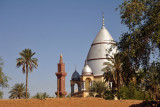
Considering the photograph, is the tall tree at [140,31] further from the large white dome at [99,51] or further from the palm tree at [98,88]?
the large white dome at [99,51]

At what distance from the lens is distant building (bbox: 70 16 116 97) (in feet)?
182

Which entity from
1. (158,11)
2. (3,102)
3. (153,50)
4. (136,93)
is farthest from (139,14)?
(136,93)

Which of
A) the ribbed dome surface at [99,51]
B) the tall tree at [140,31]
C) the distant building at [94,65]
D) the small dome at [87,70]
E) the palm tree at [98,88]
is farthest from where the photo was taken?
the ribbed dome surface at [99,51]

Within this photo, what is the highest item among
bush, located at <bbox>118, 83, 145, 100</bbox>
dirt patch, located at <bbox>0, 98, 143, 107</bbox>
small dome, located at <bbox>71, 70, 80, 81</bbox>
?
small dome, located at <bbox>71, 70, 80, 81</bbox>

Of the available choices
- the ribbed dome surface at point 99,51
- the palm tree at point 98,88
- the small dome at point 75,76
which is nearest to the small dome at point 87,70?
the ribbed dome surface at point 99,51

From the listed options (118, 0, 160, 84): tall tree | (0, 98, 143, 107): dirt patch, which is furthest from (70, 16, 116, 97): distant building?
(118, 0, 160, 84): tall tree

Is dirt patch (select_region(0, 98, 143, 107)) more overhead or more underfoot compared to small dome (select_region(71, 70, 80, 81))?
more underfoot

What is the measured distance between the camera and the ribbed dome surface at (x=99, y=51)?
57.6 meters

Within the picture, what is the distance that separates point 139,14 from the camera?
18062 mm

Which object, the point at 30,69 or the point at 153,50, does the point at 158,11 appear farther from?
the point at 30,69

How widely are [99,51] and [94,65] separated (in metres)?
3.10

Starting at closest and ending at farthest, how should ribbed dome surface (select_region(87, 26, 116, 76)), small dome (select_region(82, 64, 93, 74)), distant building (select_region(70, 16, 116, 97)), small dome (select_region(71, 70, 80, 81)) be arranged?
distant building (select_region(70, 16, 116, 97)), small dome (select_region(82, 64, 93, 74)), ribbed dome surface (select_region(87, 26, 116, 76)), small dome (select_region(71, 70, 80, 81))

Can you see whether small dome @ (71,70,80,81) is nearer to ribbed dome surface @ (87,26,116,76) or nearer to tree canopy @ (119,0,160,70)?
ribbed dome surface @ (87,26,116,76)

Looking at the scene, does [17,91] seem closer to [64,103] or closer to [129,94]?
[129,94]
